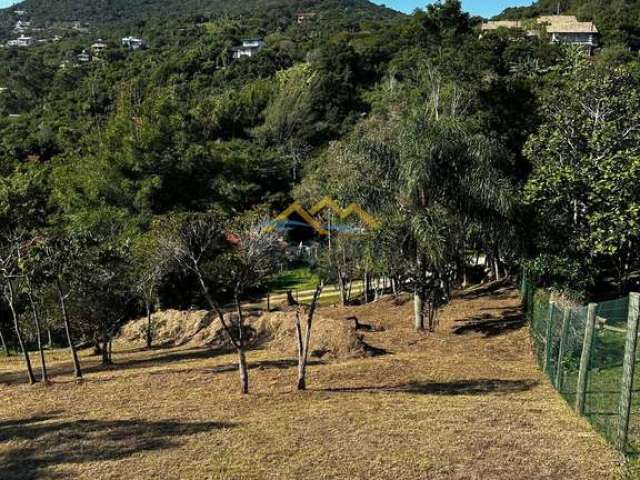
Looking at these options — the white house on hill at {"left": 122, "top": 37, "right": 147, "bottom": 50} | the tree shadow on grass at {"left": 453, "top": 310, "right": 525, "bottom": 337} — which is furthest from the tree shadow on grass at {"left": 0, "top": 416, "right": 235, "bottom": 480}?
the white house on hill at {"left": 122, "top": 37, "right": 147, "bottom": 50}

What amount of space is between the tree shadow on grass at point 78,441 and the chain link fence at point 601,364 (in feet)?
16.3

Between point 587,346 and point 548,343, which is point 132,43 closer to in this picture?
point 548,343

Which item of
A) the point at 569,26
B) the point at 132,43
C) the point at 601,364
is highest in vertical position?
the point at 132,43

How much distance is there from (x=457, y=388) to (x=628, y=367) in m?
4.25

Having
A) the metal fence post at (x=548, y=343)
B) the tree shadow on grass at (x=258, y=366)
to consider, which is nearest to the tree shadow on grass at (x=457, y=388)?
the metal fence post at (x=548, y=343)

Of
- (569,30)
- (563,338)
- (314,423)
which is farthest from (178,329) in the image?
(569,30)

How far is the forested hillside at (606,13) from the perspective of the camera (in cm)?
7400

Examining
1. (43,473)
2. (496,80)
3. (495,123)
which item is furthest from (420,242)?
(496,80)

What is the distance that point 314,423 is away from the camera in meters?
8.23

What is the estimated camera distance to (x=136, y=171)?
92.9 ft

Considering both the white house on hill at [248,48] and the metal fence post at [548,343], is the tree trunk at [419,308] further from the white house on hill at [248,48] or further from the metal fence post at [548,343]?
the white house on hill at [248,48]

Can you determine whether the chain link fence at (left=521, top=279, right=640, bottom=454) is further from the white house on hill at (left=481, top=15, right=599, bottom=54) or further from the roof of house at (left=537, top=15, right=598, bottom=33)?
the roof of house at (left=537, top=15, right=598, bottom=33)

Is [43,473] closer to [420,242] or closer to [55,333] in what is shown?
[420,242]

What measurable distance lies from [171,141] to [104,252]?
1715 centimetres
